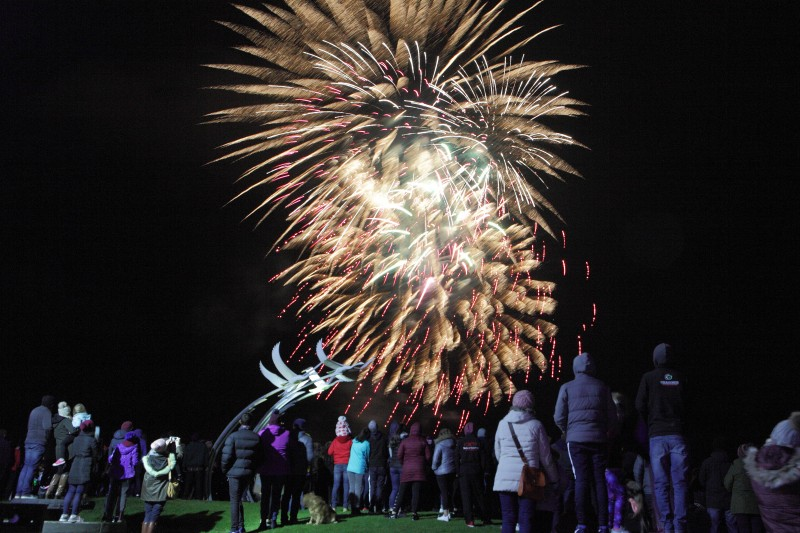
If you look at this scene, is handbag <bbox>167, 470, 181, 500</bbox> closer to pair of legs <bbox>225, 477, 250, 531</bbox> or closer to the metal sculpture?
the metal sculpture

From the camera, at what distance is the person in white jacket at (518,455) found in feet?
24.8

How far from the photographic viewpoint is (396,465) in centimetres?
1424

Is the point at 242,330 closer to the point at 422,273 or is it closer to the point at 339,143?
the point at 422,273

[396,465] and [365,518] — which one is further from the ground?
[396,465]

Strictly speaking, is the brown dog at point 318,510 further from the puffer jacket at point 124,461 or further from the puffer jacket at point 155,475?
the puffer jacket at point 124,461

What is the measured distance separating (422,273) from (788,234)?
26.3 meters

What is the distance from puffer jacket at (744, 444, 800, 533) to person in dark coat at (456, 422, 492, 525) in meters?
6.44

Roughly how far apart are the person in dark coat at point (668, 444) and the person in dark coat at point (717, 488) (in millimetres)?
3697

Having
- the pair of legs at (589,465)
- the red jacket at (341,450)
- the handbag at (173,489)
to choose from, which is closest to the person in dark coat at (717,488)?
the pair of legs at (589,465)

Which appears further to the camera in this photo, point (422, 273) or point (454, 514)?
point (422, 273)

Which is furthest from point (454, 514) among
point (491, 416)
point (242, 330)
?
point (242, 330)

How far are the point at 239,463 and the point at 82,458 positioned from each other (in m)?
2.82

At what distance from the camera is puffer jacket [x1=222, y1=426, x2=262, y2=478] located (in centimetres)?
1154

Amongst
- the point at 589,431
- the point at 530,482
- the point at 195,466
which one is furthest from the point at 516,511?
the point at 195,466
